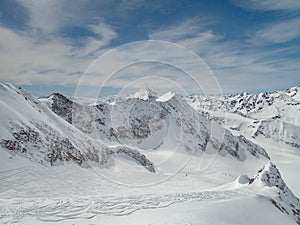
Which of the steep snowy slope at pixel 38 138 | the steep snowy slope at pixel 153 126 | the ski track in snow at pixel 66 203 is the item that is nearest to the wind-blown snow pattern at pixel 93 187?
the ski track in snow at pixel 66 203

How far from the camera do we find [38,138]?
28.5 metres

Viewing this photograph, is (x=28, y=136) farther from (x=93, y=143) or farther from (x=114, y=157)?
(x=114, y=157)

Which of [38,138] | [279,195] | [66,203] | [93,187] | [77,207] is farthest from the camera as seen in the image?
[38,138]

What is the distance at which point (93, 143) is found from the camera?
4081 centimetres

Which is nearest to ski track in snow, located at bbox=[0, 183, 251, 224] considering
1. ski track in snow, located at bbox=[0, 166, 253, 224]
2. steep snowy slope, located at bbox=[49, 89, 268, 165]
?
ski track in snow, located at bbox=[0, 166, 253, 224]

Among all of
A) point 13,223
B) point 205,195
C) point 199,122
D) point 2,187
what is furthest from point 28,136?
point 199,122

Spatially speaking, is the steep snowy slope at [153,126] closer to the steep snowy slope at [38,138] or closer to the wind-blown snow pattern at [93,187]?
the wind-blown snow pattern at [93,187]

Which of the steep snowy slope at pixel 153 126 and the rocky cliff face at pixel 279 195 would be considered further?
the steep snowy slope at pixel 153 126

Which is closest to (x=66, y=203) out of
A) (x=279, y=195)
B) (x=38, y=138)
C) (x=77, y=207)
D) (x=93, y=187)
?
(x=77, y=207)

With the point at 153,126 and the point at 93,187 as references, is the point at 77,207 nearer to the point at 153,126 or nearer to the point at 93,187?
the point at 93,187

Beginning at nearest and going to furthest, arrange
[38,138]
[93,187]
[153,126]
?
[93,187] < [38,138] < [153,126]

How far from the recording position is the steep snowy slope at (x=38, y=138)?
25.5 m

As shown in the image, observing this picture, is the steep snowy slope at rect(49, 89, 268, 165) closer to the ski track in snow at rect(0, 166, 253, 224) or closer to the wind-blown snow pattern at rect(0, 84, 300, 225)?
the wind-blown snow pattern at rect(0, 84, 300, 225)

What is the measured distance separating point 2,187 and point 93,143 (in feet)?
72.4
